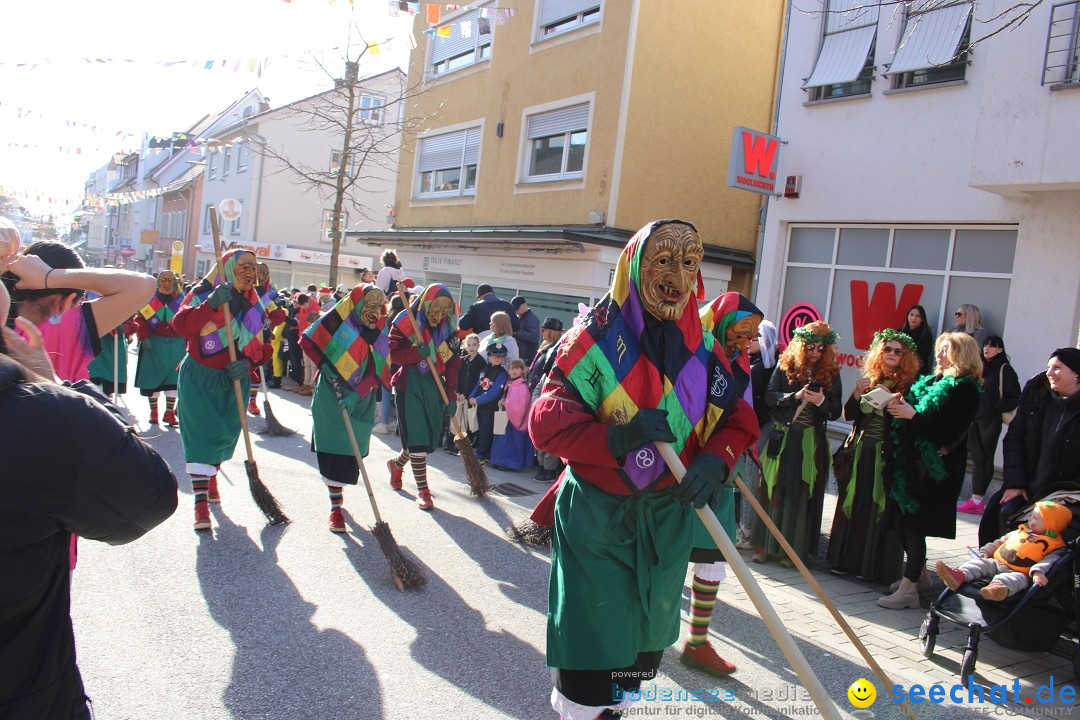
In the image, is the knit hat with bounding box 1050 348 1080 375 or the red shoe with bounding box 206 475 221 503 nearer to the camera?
the knit hat with bounding box 1050 348 1080 375

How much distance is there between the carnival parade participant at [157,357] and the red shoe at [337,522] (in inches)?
203

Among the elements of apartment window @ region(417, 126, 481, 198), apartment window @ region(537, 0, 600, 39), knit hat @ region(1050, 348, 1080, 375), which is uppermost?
apartment window @ region(537, 0, 600, 39)

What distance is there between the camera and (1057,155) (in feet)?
26.3

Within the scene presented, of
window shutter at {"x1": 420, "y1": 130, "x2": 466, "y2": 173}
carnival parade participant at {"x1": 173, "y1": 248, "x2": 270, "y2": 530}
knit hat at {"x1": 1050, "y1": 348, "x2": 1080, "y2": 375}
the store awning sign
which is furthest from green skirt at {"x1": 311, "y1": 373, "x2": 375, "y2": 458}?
window shutter at {"x1": 420, "y1": 130, "x2": 466, "y2": 173}

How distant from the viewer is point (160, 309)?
10.8 m

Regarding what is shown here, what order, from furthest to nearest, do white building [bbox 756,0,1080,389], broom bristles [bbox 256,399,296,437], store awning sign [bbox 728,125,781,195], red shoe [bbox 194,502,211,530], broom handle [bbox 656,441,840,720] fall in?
store awning sign [bbox 728,125,781,195], broom bristles [bbox 256,399,296,437], white building [bbox 756,0,1080,389], red shoe [bbox 194,502,211,530], broom handle [bbox 656,441,840,720]

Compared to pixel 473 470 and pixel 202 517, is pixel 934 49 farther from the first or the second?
pixel 202 517

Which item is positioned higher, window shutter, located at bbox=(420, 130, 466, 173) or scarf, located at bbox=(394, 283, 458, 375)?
window shutter, located at bbox=(420, 130, 466, 173)

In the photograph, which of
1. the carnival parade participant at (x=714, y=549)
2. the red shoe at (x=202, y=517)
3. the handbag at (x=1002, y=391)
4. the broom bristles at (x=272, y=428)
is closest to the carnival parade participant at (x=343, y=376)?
the red shoe at (x=202, y=517)

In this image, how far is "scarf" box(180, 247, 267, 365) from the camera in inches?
252

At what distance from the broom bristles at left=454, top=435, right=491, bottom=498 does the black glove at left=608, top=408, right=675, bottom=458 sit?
5.09m

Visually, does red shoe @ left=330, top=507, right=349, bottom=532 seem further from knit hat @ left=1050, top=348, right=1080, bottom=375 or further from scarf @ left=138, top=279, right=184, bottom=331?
scarf @ left=138, top=279, right=184, bottom=331

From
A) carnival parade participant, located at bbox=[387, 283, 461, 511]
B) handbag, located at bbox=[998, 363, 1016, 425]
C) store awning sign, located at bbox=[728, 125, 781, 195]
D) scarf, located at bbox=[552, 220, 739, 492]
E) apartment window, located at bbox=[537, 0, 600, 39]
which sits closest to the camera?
scarf, located at bbox=[552, 220, 739, 492]

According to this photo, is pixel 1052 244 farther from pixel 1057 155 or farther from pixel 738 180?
pixel 738 180
